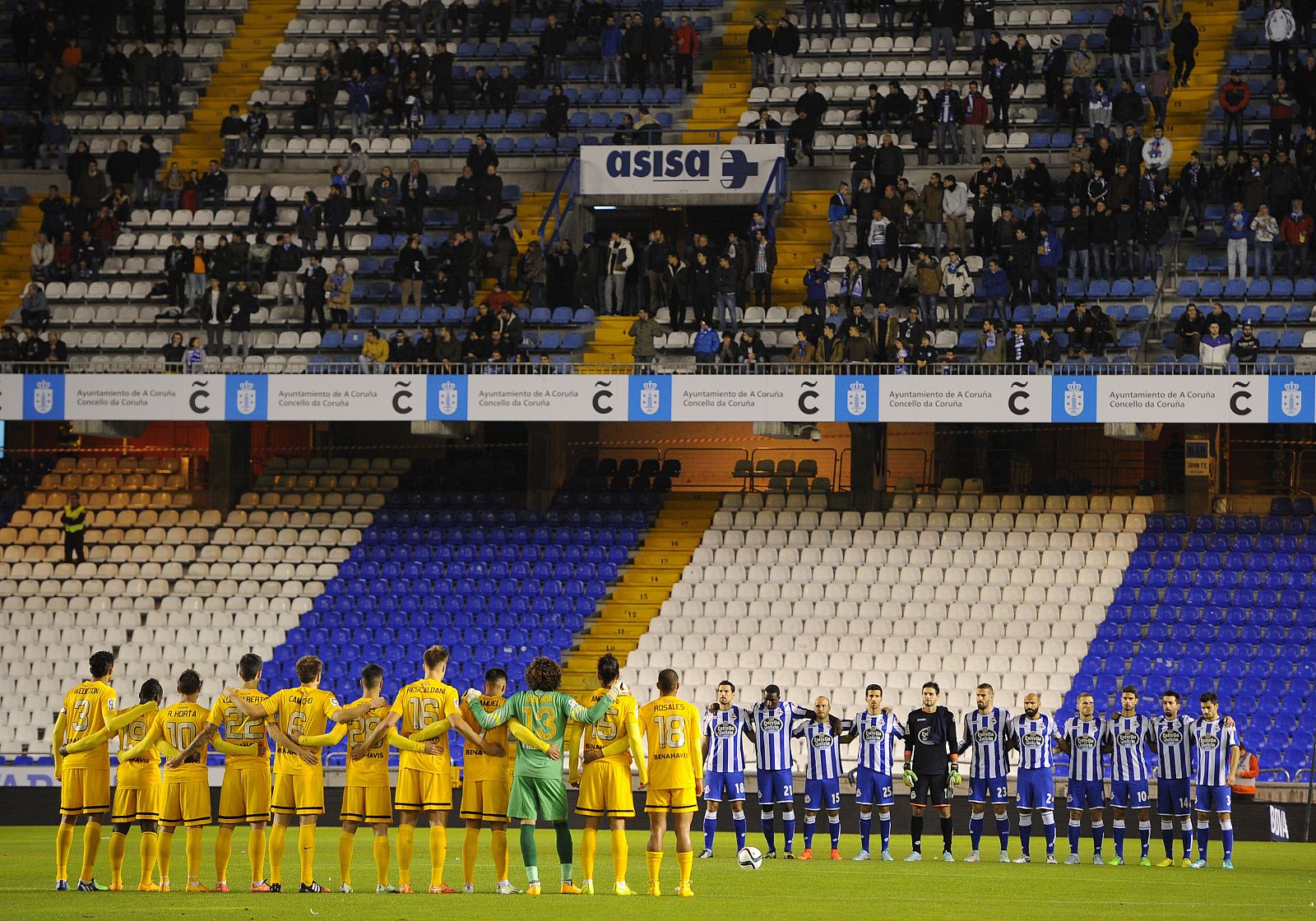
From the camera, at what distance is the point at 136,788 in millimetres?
14484

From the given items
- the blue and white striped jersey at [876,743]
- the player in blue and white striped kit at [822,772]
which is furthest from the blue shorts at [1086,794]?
the player in blue and white striped kit at [822,772]

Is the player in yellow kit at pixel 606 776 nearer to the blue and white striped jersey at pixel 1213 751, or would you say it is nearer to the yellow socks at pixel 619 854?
the yellow socks at pixel 619 854

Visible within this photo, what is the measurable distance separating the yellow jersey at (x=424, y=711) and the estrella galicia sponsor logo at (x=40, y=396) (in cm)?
1676

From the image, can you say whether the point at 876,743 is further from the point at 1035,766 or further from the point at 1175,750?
the point at 1175,750

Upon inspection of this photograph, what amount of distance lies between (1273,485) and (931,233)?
6800 mm

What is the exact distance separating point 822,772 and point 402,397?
11429mm

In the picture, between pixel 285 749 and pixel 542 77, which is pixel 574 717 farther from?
pixel 542 77

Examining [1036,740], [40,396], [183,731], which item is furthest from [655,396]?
[183,731]

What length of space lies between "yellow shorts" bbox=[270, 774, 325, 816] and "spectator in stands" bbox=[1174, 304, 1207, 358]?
16998 millimetres

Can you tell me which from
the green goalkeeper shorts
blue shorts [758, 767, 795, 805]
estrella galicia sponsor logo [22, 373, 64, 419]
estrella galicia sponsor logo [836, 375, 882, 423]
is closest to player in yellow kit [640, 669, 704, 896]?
the green goalkeeper shorts

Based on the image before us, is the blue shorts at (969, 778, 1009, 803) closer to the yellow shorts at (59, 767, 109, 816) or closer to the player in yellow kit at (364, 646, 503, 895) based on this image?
the player in yellow kit at (364, 646, 503, 895)

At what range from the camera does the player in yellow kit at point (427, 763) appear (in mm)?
13906

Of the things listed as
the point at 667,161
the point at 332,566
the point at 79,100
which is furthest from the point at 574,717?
the point at 79,100

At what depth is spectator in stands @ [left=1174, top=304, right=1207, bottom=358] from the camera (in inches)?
1073
